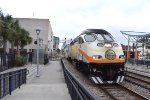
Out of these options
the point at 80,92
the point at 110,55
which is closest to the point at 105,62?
the point at 110,55

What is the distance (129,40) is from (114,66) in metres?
44.6

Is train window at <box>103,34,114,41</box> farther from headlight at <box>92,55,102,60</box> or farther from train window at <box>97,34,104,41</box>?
headlight at <box>92,55,102,60</box>

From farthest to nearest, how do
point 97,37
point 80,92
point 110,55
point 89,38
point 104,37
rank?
point 89,38 → point 104,37 → point 97,37 → point 110,55 → point 80,92

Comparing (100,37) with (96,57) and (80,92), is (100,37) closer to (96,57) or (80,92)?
(96,57)

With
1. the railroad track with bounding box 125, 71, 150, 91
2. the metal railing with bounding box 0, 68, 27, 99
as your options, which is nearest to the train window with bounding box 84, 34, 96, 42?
the railroad track with bounding box 125, 71, 150, 91

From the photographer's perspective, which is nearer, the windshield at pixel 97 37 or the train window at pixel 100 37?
the train window at pixel 100 37

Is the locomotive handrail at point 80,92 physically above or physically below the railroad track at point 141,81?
above

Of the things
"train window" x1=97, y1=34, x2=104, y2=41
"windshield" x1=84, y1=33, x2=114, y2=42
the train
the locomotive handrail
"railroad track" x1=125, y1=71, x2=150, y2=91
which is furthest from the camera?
"windshield" x1=84, y1=33, x2=114, y2=42

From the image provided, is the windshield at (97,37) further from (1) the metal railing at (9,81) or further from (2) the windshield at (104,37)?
(1) the metal railing at (9,81)

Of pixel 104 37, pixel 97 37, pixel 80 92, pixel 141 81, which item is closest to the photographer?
pixel 80 92

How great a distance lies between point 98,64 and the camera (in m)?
19.5

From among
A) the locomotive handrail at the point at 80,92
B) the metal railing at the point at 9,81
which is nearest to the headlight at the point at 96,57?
the metal railing at the point at 9,81

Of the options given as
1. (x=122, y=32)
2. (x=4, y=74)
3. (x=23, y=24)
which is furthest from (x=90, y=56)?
(x=23, y=24)

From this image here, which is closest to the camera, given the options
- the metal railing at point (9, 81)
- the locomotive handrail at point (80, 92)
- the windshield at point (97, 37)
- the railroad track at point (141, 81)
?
the locomotive handrail at point (80, 92)
